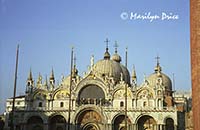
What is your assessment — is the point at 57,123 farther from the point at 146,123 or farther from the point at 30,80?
the point at 146,123

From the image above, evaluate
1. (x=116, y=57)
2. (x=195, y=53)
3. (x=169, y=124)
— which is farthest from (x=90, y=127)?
(x=195, y=53)

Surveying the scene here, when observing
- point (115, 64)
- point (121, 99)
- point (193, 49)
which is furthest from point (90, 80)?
point (193, 49)

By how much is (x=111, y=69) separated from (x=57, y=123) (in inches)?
425

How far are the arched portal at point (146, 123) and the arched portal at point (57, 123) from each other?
8.65 metres

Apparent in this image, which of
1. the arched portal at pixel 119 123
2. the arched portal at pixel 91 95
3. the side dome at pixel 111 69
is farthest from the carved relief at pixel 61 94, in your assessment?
the arched portal at pixel 119 123

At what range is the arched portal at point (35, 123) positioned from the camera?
4488 centimetres

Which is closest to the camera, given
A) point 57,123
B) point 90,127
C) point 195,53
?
point 195,53

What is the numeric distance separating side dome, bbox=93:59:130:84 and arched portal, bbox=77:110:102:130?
6959mm

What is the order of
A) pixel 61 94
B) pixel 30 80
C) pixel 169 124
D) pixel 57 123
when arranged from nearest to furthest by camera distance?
pixel 169 124
pixel 57 123
pixel 61 94
pixel 30 80

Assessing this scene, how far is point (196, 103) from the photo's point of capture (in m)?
18.7

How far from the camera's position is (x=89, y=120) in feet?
144

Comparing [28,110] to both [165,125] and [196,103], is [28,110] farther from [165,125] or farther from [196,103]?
[196,103]

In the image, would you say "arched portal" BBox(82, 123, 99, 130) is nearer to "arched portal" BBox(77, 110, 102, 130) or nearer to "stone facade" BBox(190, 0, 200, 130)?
"arched portal" BBox(77, 110, 102, 130)

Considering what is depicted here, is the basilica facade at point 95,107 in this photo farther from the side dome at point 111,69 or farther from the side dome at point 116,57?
the side dome at point 116,57
